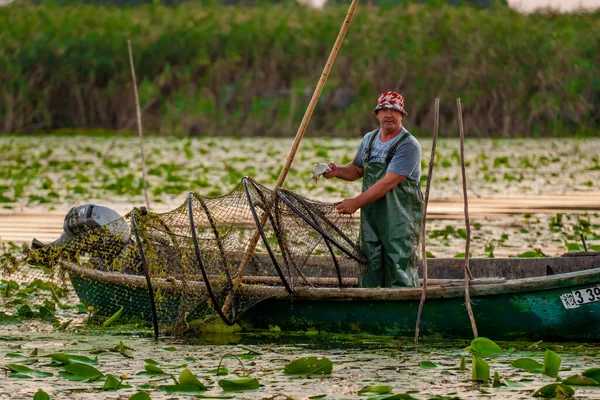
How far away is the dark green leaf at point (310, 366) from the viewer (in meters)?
6.03

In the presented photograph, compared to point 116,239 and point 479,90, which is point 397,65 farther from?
point 116,239

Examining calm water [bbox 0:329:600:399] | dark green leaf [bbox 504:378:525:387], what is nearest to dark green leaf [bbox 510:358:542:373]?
calm water [bbox 0:329:600:399]

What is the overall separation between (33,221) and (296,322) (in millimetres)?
5994

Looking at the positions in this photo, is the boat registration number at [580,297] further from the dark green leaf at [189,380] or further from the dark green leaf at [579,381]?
the dark green leaf at [189,380]

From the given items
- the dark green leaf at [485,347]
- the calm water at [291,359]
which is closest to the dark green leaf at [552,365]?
the calm water at [291,359]

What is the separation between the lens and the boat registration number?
22.2 feet

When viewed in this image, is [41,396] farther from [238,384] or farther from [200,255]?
[200,255]

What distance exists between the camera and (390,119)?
7.25 m

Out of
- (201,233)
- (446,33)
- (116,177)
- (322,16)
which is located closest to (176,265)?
(201,233)

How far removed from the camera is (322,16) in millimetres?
30375

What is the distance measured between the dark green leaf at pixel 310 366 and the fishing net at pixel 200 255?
52.3 inches

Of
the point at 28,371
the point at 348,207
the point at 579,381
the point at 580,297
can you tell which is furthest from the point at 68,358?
the point at 580,297

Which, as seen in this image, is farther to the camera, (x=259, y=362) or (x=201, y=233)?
(x=201, y=233)

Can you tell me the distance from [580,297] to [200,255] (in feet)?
7.28
